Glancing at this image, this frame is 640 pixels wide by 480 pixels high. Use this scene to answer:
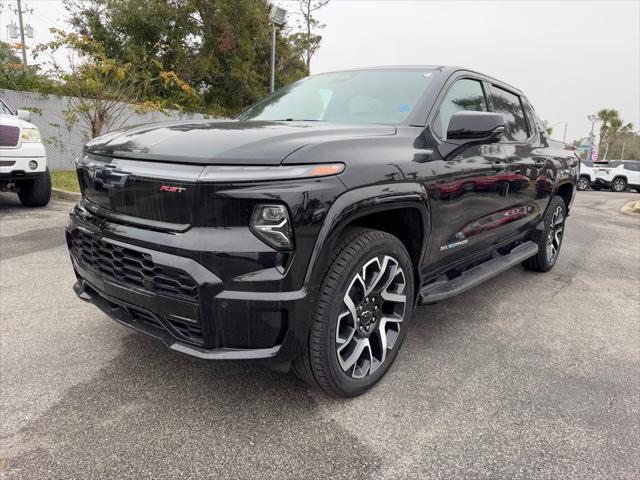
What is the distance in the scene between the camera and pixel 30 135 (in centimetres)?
639

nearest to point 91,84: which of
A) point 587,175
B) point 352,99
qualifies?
point 352,99

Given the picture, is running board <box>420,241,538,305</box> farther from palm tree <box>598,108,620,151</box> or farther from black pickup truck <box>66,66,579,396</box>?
palm tree <box>598,108,620,151</box>

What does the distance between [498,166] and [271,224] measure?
6.49ft

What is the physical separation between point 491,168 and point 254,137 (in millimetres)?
1757

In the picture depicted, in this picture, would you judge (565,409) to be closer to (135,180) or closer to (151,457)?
(151,457)

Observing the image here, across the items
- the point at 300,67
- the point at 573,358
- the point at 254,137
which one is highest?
the point at 300,67

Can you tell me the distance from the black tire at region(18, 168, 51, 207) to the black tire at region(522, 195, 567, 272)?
659 centimetres

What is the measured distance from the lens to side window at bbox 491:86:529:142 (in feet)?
11.6

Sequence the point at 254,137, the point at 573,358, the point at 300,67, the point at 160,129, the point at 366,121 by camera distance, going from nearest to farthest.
Result: the point at 254,137
the point at 160,129
the point at 366,121
the point at 573,358
the point at 300,67

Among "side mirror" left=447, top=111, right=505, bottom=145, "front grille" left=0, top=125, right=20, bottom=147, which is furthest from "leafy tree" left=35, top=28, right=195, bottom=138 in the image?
"side mirror" left=447, top=111, right=505, bottom=145

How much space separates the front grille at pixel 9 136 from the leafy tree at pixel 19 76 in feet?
20.9

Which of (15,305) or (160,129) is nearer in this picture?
(160,129)

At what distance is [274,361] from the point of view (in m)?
1.89

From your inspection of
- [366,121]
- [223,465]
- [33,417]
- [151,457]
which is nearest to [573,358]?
[366,121]
